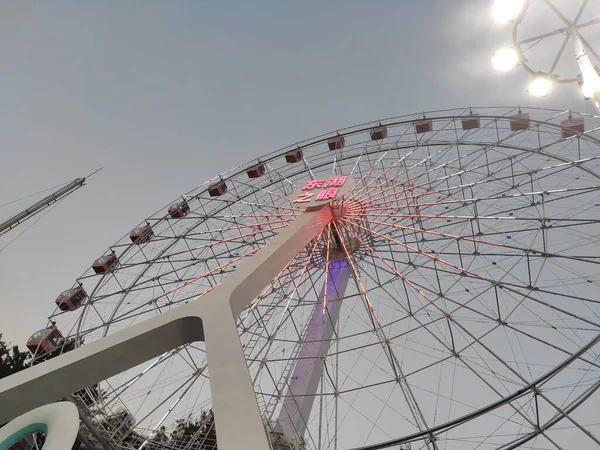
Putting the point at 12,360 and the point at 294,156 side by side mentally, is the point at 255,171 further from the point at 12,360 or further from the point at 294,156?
the point at 12,360

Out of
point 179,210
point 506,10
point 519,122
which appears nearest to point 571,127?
point 519,122

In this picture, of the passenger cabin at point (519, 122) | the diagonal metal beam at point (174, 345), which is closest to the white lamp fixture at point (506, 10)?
the passenger cabin at point (519, 122)

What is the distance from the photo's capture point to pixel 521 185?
58.9 feet

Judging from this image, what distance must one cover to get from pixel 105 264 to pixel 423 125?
17160 mm

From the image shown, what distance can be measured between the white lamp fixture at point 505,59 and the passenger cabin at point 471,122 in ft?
25.5

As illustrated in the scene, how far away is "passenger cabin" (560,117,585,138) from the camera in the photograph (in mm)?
17861

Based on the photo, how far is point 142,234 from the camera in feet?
76.0

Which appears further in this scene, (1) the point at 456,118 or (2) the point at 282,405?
(1) the point at 456,118

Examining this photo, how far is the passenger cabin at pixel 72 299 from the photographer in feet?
66.5

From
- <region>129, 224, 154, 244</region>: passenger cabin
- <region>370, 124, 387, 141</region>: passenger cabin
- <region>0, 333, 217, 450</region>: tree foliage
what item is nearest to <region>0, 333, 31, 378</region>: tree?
<region>0, 333, 217, 450</region>: tree foliage

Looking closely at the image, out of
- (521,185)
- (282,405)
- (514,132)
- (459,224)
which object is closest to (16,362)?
(282,405)

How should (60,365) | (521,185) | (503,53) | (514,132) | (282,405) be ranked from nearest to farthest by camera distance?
(60,365)
(503,53)
(282,405)
(521,185)
(514,132)

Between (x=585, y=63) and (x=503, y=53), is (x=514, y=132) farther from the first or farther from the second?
(x=585, y=63)

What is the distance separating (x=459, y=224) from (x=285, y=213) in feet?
24.7
